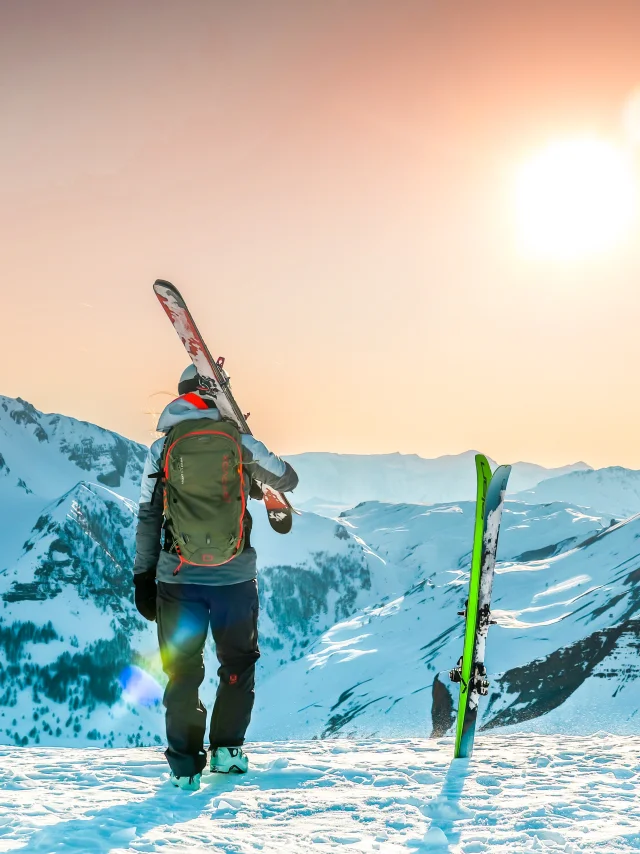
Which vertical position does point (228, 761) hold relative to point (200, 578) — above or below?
below

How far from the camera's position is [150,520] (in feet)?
21.2

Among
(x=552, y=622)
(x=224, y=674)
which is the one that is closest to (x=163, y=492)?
(x=224, y=674)

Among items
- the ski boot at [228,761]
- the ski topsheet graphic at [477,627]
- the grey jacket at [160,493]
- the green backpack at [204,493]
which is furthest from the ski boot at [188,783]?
the ski topsheet graphic at [477,627]

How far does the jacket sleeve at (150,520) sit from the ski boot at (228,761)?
5.51 feet

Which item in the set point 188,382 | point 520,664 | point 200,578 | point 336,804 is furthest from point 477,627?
point 520,664

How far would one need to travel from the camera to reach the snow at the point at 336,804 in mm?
4488

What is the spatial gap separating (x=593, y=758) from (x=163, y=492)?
482 cm

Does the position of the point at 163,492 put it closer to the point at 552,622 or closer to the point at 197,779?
the point at 197,779

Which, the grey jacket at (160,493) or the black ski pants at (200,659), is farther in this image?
the grey jacket at (160,493)

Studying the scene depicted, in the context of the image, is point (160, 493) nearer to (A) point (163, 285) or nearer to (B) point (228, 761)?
(B) point (228, 761)

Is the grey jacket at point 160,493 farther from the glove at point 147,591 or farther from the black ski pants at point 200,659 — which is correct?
the black ski pants at point 200,659

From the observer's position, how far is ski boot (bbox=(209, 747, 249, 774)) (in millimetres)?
6285

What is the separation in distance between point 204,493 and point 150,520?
0.67 metres

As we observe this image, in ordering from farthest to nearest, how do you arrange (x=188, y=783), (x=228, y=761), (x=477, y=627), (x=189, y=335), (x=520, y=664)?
(x=520, y=664) → (x=189, y=335) → (x=477, y=627) → (x=228, y=761) → (x=188, y=783)
